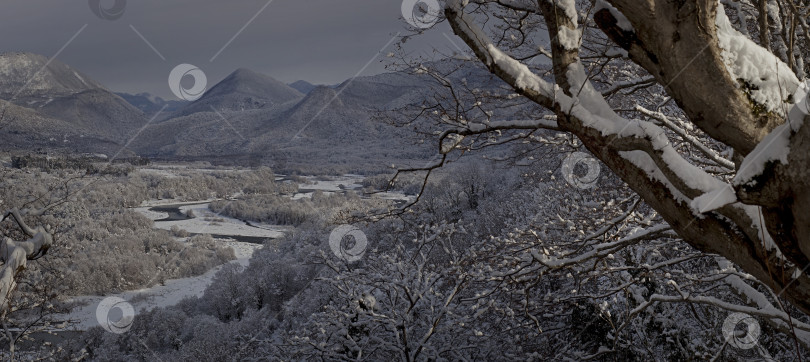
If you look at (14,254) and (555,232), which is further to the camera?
(555,232)

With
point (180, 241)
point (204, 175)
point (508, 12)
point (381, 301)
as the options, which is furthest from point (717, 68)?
point (204, 175)

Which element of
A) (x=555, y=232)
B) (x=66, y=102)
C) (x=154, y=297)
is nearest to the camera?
(x=555, y=232)

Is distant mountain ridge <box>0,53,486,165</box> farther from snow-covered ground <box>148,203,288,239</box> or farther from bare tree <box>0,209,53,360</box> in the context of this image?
bare tree <box>0,209,53,360</box>

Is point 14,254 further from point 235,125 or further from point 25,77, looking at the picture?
point 25,77

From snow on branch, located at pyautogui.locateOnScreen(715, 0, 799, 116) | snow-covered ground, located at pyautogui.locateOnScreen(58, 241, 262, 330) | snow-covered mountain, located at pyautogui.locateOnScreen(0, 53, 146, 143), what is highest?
snow on branch, located at pyautogui.locateOnScreen(715, 0, 799, 116)

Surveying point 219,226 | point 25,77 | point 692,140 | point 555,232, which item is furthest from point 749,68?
point 25,77

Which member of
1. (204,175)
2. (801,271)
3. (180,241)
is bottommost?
(204,175)

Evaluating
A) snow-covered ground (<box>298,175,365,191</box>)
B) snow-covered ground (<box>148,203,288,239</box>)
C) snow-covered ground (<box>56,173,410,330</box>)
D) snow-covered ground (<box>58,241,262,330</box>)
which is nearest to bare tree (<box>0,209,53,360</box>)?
snow-covered ground (<box>56,173,410,330</box>)

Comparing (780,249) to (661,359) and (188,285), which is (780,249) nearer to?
(661,359)

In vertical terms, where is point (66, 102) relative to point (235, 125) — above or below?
below
